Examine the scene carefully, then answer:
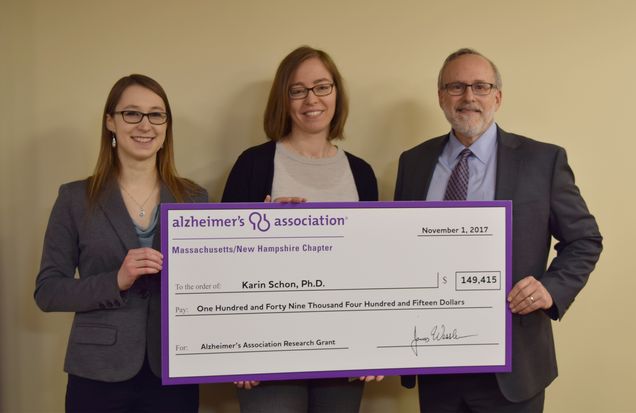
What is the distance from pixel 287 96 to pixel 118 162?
2.18 feet

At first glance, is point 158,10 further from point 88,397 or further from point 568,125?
point 568,125

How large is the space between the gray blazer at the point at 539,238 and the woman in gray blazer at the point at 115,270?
1.13 m

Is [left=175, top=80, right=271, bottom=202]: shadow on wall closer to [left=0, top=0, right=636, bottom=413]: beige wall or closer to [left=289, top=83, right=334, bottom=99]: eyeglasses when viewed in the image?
[left=0, top=0, right=636, bottom=413]: beige wall

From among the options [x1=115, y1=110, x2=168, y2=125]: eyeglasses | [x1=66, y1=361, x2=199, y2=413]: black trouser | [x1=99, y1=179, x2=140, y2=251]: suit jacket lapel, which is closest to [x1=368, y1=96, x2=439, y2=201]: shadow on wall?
[x1=115, y1=110, x2=168, y2=125]: eyeglasses

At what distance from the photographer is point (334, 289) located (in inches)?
71.2

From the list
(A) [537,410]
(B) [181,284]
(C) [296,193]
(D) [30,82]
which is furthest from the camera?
(D) [30,82]

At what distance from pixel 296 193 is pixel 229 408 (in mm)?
1117

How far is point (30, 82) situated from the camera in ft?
8.01

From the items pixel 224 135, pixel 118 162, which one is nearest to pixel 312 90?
pixel 224 135

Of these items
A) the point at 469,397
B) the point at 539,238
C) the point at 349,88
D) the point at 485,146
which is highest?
the point at 349,88

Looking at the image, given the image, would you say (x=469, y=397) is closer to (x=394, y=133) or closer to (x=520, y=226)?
(x=520, y=226)

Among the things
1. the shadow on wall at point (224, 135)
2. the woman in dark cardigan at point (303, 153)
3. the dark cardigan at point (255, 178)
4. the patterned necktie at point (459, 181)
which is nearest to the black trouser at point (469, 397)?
the woman in dark cardigan at point (303, 153)

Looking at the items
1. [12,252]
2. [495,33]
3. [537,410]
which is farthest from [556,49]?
[12,252]

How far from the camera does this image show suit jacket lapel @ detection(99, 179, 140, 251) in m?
1.87
